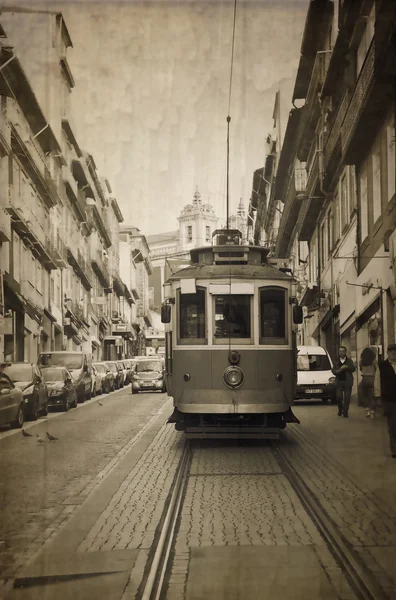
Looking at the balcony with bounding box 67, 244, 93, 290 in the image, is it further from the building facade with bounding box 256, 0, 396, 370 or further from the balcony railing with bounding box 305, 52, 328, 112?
the balcony railing with bounding box 305, 52, 328, 112

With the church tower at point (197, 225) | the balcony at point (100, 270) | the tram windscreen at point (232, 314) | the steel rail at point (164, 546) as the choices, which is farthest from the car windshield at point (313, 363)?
the balcony at point (100, 270)

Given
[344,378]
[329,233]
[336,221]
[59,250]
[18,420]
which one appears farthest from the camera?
[59,250]

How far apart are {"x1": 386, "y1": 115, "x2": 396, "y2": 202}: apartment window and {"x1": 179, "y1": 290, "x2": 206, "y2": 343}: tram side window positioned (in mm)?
5752

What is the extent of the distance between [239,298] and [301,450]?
2.56 m

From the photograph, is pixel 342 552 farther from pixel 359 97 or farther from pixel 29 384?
pixel 29 384

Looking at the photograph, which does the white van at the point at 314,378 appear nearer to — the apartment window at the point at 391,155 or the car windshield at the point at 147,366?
the apartment window at the point at 391,155

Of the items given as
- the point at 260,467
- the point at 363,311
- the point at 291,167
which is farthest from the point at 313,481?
the point at 291,167

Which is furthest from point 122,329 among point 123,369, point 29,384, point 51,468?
point 51,468

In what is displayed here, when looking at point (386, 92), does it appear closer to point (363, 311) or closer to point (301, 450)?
point (363, 311)

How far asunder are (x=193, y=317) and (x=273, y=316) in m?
1.28

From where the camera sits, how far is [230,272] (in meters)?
14.0

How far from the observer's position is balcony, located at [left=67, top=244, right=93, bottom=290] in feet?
155

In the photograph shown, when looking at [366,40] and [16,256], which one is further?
[16,256]

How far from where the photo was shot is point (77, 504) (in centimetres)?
892
